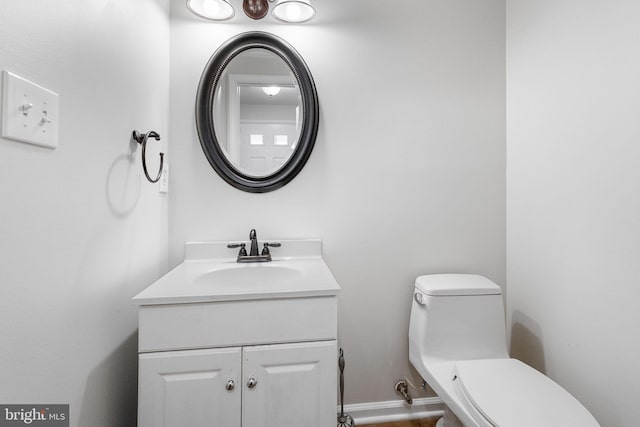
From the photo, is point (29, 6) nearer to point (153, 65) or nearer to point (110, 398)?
point (153, 65)

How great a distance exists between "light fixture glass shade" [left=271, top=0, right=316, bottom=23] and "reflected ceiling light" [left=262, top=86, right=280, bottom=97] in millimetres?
312

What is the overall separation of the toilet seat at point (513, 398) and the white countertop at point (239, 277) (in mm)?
598

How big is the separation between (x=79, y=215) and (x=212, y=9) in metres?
1.11

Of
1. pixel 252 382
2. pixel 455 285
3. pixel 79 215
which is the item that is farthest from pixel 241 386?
pixel 455 285

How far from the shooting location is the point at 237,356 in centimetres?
92

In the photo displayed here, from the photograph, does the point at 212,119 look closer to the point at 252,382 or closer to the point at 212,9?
the point at 212,9

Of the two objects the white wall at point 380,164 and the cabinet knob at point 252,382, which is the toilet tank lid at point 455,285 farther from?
the cabinet knob at point 252,382

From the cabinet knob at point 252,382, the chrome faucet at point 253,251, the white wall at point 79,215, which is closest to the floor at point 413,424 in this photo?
the cabinet knob at point 252,382

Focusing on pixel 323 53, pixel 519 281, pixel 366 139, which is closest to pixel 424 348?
pixel 519 281

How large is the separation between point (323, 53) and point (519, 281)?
1.57m

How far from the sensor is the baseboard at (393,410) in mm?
1470

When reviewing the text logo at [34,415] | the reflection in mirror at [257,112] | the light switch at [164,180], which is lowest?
the text logo at [34,415]

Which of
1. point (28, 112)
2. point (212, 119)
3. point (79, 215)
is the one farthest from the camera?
point (212, 119)

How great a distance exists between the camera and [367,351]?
1.50m
